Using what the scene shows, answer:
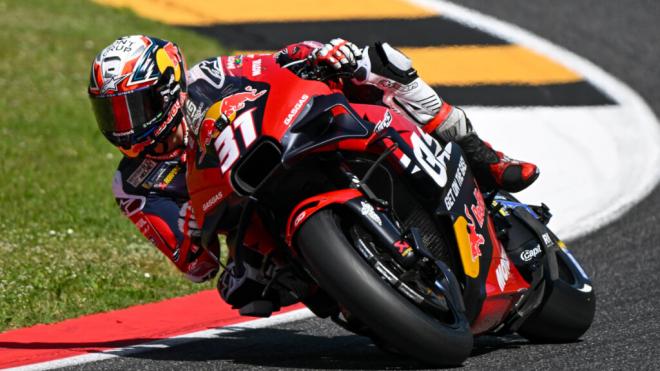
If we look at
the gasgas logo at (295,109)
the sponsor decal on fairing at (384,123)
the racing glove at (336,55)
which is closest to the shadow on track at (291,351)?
the sponsor decal on fairing at (384,123)

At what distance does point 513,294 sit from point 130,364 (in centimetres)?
176

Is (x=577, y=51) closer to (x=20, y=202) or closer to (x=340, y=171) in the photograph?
(x=20, y=202)

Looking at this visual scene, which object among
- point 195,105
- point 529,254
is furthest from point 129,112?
point 529,254

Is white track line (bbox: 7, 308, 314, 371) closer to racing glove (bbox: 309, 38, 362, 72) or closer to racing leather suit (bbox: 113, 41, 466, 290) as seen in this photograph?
racing leather suit (bbox: 113, 41, 466, 290)

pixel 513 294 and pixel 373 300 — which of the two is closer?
pixel 373 300

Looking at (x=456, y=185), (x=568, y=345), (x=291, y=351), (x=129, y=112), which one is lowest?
(x=291, y=351)

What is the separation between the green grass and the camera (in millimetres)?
7164

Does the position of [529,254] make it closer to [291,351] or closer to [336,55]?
[291,351]

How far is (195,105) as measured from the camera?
502 cm

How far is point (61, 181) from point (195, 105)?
5.24 m

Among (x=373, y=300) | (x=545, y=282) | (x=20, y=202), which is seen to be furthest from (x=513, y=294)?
(x=20, y=202)

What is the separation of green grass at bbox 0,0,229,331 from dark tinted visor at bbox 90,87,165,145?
5.42 feet

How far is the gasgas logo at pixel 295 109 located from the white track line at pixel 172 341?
170 centimetres

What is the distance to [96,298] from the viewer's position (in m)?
7.04
